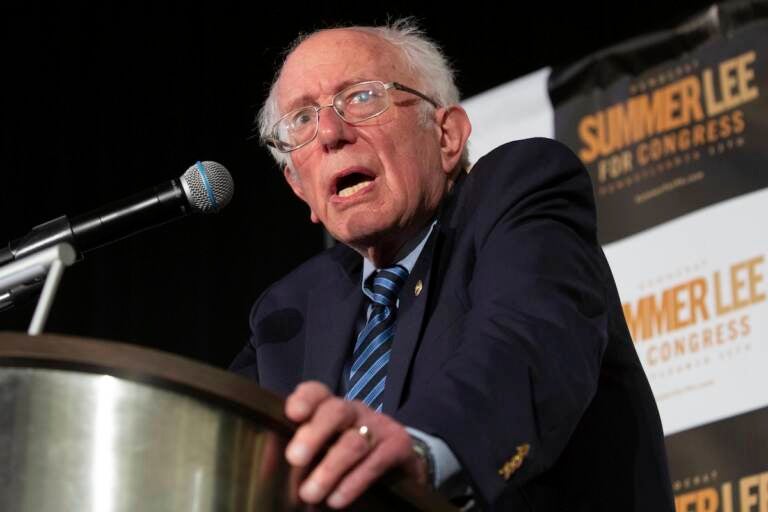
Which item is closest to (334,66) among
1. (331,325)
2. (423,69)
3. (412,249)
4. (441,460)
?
(423,69)

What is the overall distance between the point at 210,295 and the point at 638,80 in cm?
170

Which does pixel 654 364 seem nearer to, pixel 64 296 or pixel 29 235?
pixel 29 235

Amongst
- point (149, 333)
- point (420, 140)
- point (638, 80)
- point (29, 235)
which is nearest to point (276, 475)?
point (29, 235)

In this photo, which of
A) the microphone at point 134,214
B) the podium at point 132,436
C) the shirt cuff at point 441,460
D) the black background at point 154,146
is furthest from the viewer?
the black background at point 154,146

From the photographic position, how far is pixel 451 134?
8.01 feet

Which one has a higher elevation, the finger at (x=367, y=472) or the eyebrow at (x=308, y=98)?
the eyebrow at (x=308, y=98)

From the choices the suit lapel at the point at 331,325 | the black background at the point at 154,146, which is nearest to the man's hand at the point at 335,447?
the suit lapel at the point at 331,325

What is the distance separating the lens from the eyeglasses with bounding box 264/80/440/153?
231cm

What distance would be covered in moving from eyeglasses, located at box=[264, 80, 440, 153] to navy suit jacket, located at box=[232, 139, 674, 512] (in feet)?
0.84

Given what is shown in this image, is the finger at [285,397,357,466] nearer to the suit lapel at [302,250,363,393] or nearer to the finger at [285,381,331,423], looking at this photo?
the finger at [285,381,331,423]

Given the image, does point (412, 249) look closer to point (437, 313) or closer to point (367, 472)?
point (437, 313)

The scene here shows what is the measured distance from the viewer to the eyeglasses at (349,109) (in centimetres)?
231

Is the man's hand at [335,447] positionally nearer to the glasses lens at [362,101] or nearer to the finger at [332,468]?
the finger at [332,468]

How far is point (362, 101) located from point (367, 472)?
4.42ft
